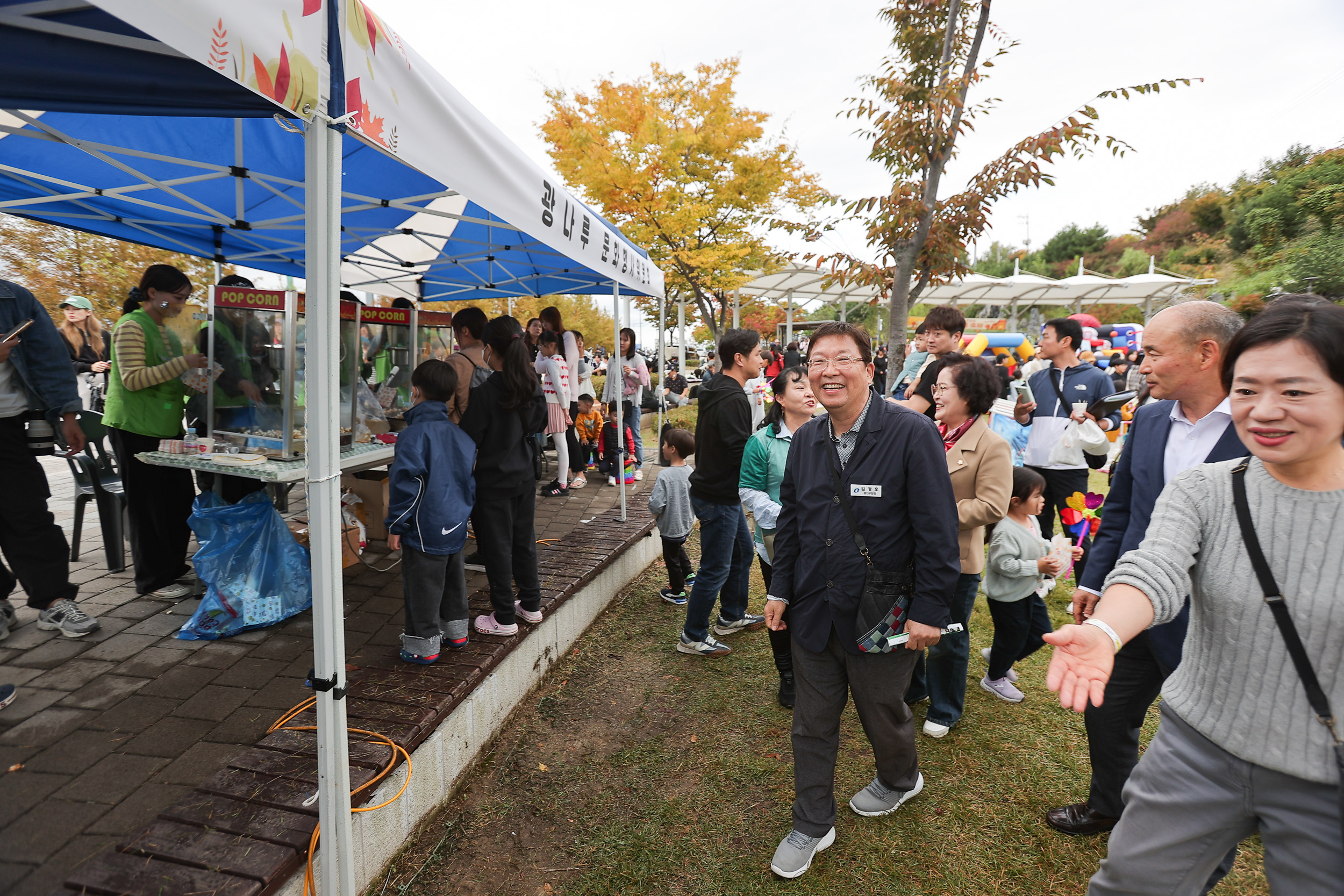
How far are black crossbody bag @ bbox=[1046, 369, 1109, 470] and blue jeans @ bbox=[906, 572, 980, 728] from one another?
1.98 meters

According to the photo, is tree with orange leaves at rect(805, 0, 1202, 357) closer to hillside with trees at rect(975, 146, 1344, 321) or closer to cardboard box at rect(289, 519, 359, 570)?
cardboard box at rect(289, 519, 359, 570)

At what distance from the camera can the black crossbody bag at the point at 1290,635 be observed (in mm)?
1243

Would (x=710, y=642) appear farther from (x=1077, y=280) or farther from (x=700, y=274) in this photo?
(x=1077, y=280)

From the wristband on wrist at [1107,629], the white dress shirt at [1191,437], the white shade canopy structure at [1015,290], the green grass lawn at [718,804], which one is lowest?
the green grass lawn at [718,804]

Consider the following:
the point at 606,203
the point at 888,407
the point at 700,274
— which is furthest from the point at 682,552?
the point at 700,274

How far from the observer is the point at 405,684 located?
2879 millimetres

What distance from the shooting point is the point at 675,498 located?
4.39 meters

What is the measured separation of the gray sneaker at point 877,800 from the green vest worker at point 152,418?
4.09 metres

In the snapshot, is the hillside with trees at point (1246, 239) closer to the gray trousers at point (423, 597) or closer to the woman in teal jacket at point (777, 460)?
the woman in teal jacket at point (777, 460)

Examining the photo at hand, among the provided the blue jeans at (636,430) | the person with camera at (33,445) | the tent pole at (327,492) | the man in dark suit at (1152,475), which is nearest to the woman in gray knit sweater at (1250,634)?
the man in dark suit at (1152,475)

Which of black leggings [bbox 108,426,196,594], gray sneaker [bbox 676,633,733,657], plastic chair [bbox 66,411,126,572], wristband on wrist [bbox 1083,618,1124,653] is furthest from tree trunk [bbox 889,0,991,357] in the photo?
plastic chair [bbox 66,411,126,572]

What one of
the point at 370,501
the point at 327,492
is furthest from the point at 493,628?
the point at 370,501

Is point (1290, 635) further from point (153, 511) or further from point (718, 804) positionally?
point (153, 511)

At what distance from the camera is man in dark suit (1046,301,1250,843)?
207 cm
